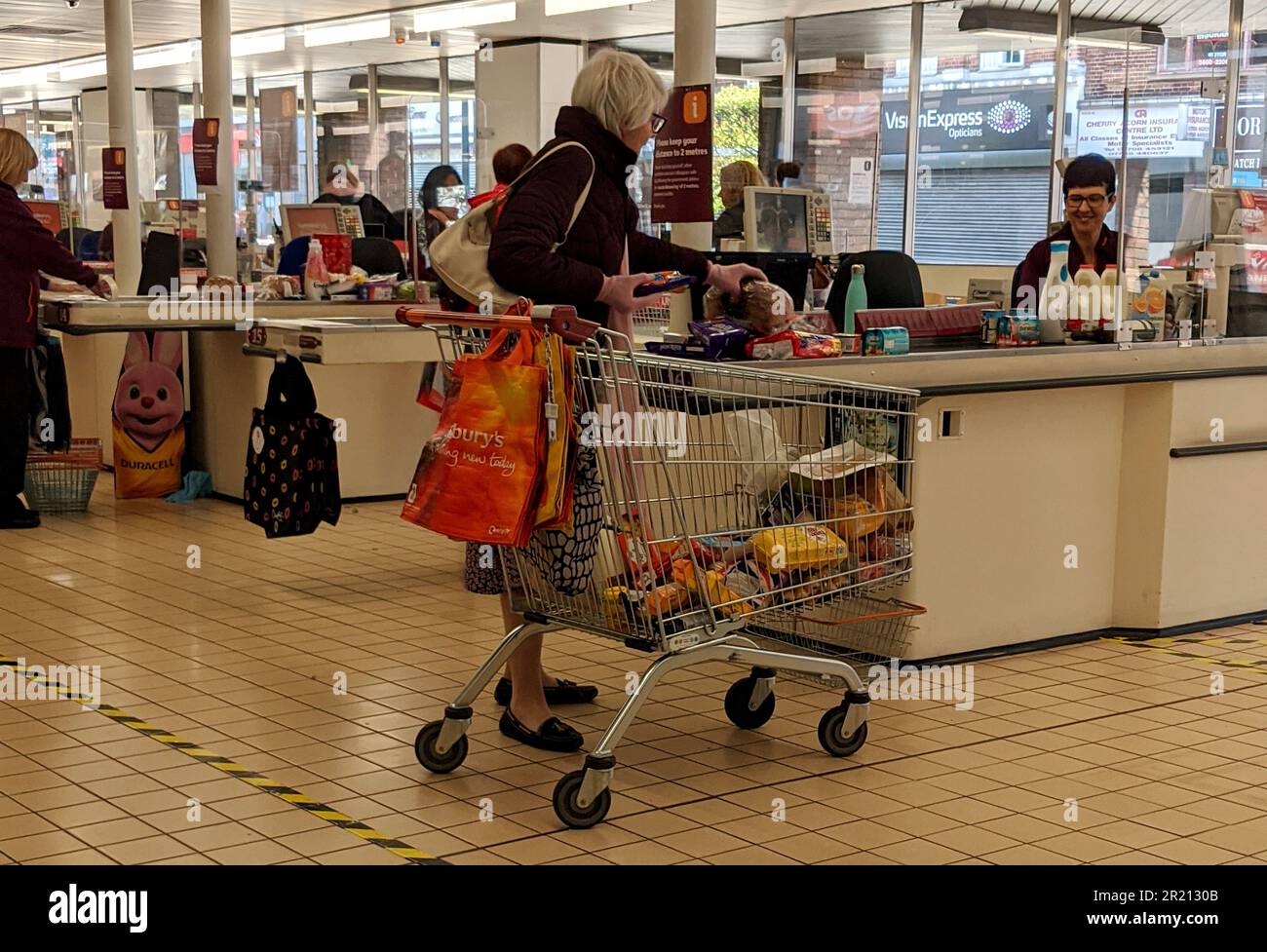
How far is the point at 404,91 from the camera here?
19484mm

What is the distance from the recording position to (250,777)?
386cm

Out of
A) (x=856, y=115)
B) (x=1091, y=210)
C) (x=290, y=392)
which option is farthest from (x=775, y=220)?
(x=856, y=115)

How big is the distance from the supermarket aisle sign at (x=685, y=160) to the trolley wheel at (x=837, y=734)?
3.48 metres

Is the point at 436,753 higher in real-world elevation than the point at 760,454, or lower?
lower

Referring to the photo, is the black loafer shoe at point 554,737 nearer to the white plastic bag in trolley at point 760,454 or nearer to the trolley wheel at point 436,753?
the trolley wheel at point 436,753

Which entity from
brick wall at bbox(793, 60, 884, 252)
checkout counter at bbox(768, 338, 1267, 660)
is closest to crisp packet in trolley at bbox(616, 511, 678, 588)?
checkout counter at bbox(768, 338, 1267, 660)

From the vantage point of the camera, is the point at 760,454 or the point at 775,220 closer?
the point at 760,454

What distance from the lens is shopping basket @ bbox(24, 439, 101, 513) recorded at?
7.57 metres

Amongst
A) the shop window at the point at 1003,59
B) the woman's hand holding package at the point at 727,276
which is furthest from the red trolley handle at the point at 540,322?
the shop window at the point at 1003,59

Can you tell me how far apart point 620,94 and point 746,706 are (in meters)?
1.68

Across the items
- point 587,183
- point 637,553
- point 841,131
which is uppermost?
point 841,131

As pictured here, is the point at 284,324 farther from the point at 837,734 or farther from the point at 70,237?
the point at 70,237
